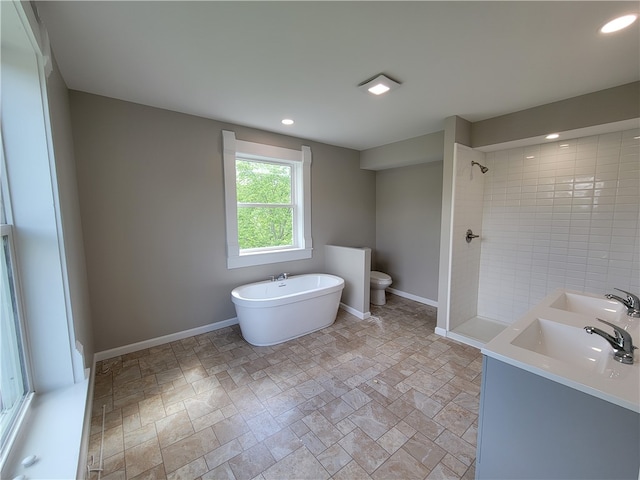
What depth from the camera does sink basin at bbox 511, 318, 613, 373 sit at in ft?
3.80

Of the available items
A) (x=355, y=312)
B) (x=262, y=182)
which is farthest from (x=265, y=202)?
(x=355, y=312)

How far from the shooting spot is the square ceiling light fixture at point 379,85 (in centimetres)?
192

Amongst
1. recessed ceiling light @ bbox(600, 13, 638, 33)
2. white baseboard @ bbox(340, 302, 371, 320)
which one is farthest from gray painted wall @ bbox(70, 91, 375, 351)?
recessed ceiling light @ bbox(600, 13, 638, 33)

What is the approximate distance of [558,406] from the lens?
951 millimetres

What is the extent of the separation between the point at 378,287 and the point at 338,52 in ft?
9.95

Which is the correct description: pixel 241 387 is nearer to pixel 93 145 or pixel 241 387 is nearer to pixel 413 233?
pixel 93 145

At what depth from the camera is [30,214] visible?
53.1 inches

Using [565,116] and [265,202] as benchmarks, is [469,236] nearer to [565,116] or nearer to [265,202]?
[565,116]

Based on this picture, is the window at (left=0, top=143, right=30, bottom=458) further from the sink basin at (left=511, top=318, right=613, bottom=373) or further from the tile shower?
the tile shower

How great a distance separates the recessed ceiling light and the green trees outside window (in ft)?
9.81

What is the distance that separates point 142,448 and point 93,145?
2399 millimetres

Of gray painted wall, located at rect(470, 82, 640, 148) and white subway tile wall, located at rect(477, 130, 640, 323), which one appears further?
white subway tile wall, located at rect(477, 130, 640, 323)

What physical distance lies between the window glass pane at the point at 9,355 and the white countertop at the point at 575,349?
2053 millimetres

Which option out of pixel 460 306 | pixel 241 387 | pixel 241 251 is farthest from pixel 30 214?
pixel 460 306
